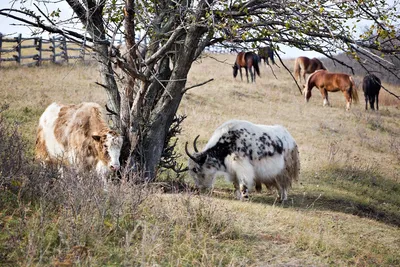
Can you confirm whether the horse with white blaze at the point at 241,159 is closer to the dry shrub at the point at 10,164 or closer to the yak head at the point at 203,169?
the yak head at the point at 203,169

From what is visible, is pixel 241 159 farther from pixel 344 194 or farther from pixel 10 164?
pixel 10 164

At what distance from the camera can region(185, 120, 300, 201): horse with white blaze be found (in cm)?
983

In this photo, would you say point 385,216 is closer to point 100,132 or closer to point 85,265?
point 100,132

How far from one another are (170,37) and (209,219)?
3413 millimetres

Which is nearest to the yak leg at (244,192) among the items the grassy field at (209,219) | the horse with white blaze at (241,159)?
the horse with white blaze at (241,159)

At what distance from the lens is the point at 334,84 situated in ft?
84.1

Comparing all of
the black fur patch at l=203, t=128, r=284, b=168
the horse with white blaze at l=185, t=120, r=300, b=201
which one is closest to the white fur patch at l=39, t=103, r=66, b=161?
the horse with white blaze at l=185, t=120, r=300, b=201

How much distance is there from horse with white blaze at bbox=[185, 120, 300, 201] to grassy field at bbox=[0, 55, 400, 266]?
0.43 metres

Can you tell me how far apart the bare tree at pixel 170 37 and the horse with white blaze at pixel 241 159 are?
2.81 ft

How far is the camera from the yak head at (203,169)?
32.7 feet

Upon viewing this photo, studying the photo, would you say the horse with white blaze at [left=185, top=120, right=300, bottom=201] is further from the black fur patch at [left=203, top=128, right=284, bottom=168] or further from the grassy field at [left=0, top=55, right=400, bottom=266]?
the grassy field at [left=0, top=55, right=400, bottom=266]

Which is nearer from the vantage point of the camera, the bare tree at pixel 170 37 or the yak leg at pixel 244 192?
the bare tree at pixel 170 37

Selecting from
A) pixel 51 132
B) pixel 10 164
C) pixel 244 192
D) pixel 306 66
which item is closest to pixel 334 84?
pixel 306 66

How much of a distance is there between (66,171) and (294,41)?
14.9 feet
